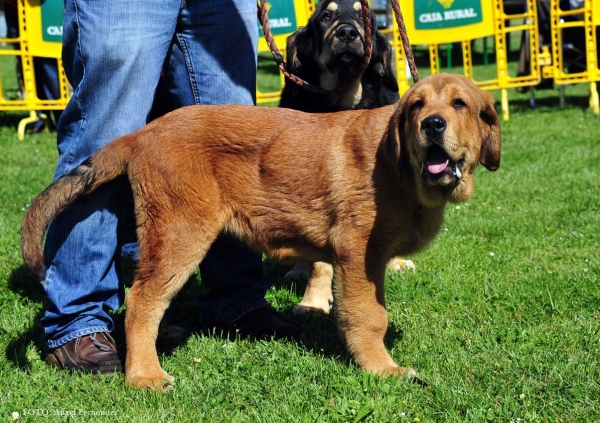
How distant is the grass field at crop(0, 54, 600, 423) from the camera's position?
3.05 meters

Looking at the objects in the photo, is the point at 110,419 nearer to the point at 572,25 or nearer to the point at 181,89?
the point at 181,89

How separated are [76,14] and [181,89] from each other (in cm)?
75

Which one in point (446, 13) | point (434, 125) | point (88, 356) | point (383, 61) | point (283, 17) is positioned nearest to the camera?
point (434, 125)

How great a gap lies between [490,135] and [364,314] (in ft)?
3.36

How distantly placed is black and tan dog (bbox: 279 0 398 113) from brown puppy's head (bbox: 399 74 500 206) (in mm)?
1827

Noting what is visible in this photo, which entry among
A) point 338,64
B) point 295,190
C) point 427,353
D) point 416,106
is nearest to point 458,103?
point 416,106

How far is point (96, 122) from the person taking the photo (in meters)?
3.62

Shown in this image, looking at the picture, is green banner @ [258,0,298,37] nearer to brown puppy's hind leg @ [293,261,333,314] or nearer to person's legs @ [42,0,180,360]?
brown puppy's hind leg @ [293,261,333,314]

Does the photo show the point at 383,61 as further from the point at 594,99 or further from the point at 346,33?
the point at 594,99

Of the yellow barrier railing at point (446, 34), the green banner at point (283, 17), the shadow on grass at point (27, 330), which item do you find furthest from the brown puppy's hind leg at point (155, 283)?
the green banner at point (283, 17)

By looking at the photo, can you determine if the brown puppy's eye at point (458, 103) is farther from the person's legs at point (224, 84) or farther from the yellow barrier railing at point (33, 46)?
the yellow barrier railing at point (33, 46)

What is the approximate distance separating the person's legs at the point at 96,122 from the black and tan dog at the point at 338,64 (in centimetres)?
171

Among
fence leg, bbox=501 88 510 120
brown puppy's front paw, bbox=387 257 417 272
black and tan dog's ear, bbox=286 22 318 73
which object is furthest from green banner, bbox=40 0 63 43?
→ brown puppy's front paw, bbox=387 257 417 272

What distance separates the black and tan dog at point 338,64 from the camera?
17.3ft
